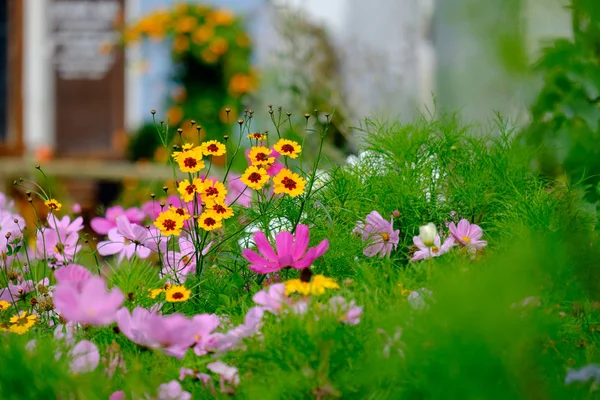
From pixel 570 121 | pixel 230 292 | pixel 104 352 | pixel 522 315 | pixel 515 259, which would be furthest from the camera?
pixel 570 121

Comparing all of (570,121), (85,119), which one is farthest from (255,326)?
(85,119)

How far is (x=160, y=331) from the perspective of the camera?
0.60 metres

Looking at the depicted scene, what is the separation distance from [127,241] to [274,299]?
16.8 inches

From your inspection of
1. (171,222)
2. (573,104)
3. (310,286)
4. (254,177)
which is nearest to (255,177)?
(254,177)

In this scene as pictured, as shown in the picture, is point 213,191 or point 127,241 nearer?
point 213,191

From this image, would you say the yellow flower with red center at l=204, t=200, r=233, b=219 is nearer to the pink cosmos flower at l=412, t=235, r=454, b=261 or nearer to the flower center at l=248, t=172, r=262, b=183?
the flower center at l=248, t=172, r=262, b=183

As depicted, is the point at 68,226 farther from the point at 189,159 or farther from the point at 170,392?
the point at 170,392

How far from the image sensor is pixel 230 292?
35.4 inches

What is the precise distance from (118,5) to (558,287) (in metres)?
6.89

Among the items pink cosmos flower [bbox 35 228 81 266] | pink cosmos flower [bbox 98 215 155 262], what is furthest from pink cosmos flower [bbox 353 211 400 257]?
pink cosmos flower [bbox 35 228 81 266]

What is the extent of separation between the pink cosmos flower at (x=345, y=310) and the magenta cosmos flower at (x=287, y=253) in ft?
0.35

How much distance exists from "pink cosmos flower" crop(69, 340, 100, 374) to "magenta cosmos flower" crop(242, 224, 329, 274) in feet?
0.69

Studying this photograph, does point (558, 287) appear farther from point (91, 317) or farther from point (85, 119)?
Result: point (85, 119)

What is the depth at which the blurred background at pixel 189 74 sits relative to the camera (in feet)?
11.1
